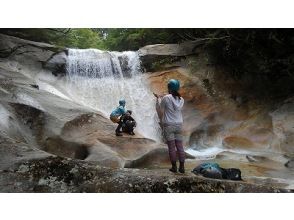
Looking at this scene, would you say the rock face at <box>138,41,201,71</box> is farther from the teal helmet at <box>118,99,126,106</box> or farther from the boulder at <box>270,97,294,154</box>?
the boulder at <box>270,97,294,154</box>

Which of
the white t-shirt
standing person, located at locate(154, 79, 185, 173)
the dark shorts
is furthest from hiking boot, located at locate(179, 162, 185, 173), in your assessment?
the white t-shirt

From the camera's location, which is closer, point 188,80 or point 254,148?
point 254,148

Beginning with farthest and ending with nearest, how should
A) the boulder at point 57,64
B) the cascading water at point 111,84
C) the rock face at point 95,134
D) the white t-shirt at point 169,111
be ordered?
the boulder at point 57,64
the cascading water at point 111,84
the white t-shirt at point 169,111
the rock face at point 95,134

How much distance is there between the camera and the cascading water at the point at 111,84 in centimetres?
833

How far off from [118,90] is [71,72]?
104 centimetres

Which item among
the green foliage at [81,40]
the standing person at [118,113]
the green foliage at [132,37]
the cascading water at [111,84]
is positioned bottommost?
the standing person at [118,113]

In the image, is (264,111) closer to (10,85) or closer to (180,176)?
(180,176)

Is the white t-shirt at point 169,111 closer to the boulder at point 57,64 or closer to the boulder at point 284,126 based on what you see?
the boulder at point 284,126

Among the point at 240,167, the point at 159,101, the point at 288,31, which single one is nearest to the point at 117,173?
the point at 159,101

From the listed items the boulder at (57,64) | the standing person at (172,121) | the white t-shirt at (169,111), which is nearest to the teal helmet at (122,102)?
the standing person at (172,121)

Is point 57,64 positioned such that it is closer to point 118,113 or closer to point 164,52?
point 118,113

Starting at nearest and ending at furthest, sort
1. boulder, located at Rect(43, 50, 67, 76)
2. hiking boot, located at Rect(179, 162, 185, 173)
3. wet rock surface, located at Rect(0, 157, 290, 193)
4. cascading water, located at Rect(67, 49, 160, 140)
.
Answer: wet rock surface, located at Rect(0, 157, 290, 193) < hiking boot, located at Rect(179, 162, 185, 173) < cascading water, located at Rect(67, 49, 160, 140) < boulder, located at Rect(43, 50, 67, 76)

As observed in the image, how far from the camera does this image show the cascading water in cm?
833

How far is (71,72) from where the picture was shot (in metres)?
8.85
